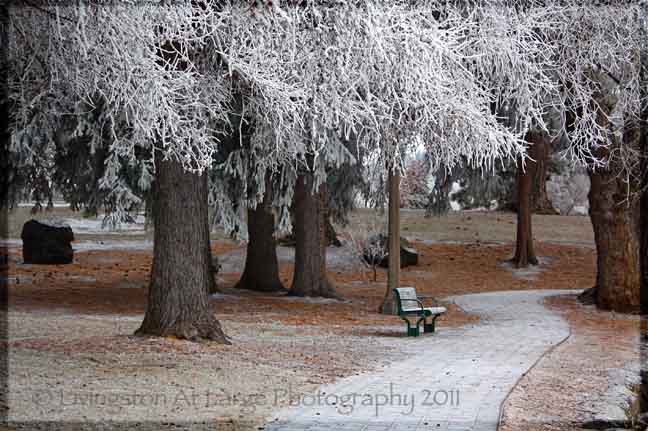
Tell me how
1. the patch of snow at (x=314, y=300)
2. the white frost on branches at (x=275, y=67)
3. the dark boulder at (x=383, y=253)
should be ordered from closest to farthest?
the white frost on branches at (x=275, y=67) < the patch of snow at (x=314, y=300) < the dark boulder at (x=383, y=253)

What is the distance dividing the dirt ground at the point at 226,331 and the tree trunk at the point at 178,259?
1.27 ft

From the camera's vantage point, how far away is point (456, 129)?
1023 centimetres

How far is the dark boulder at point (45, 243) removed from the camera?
83.7ft

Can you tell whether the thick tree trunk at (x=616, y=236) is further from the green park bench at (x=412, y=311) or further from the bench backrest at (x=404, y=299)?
the bench backrest at (x=404, y=299)

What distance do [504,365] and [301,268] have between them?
391 inches

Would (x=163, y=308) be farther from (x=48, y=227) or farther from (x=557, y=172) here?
(x=557, y=172)

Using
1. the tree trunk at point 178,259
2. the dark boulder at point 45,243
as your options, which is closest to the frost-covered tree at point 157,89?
the tree trunk at point 178,259

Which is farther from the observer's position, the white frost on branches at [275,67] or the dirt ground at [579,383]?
the white frost on branches at [275,67]

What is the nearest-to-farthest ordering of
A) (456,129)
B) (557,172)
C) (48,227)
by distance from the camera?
(456,129) → (48,227) → (557,172)

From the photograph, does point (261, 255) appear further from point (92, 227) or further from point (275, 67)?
point (92, 227)

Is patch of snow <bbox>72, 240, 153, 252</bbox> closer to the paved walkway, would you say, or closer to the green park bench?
the green park bench

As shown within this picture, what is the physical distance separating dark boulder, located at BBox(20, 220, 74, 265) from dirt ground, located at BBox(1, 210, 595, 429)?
48 cm

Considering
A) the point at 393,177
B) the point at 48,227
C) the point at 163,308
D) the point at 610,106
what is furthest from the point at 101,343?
the point at 48,227

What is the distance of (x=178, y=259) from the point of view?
10688mm
